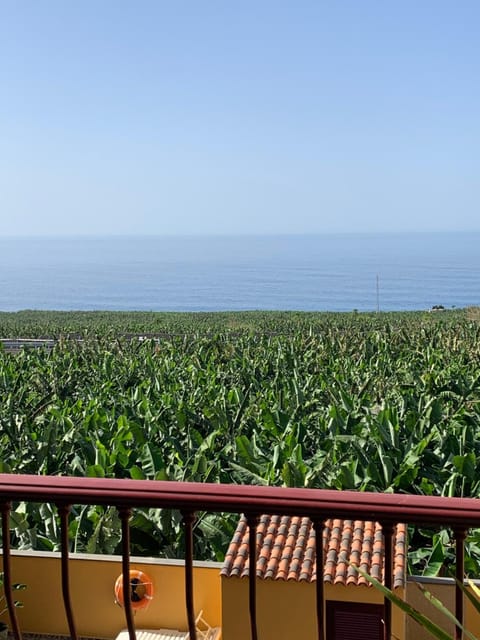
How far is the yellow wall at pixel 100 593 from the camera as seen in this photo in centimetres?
651

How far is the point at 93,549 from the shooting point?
7.48 m

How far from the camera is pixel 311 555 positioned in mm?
5238

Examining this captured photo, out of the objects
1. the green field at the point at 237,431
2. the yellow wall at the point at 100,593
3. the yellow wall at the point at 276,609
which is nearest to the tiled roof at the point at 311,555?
the yellow wall at the point at 276,609

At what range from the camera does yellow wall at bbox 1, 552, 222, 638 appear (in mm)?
6512

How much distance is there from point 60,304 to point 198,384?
14667cm

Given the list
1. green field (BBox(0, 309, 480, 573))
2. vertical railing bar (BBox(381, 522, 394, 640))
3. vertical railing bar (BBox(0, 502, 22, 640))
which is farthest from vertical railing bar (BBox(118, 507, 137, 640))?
green field (BBox(0, 309, 480, 573))

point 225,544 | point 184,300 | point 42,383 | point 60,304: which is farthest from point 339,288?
point 225,544

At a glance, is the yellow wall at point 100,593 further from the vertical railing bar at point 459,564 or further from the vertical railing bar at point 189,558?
the vertical railing bar at point 459,564

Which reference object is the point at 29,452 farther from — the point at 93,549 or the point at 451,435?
the point at 451,435

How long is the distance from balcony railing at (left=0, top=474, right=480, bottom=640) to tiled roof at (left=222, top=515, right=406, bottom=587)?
2.79 m

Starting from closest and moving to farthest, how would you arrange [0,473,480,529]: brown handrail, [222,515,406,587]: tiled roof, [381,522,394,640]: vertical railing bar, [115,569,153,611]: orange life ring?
[0,473,480,529]: brown handrail, [381,522,394,640]: vertical railing bar, [222,515,406,587]: tiled roof, [115,569,153,611]: orange life ring

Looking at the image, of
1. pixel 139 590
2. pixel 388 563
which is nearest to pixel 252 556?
pixel 388 563

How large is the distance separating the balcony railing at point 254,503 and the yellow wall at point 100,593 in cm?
431

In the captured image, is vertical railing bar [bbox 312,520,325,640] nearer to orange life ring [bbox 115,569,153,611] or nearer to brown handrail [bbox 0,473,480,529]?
brown handrail [bbox 0,473,480,529]
